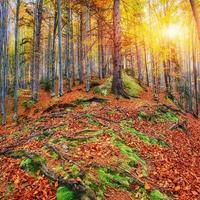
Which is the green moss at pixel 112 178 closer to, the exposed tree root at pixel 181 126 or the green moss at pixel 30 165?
the green moss at pixel 30 165

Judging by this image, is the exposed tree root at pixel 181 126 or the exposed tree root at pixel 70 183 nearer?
the exposed tree root at pixel 70 183

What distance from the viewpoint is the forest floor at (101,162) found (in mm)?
4895

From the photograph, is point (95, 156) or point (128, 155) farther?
point (128, 155)

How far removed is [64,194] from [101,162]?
142 cm

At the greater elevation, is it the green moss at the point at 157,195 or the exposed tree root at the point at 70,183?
the exposed tree root at the point at 70,183

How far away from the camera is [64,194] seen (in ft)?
14.9

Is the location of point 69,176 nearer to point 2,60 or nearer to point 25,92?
point 2,60

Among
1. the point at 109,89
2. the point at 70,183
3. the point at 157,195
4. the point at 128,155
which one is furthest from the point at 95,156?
the point at 109,89

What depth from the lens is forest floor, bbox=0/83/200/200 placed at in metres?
4.89

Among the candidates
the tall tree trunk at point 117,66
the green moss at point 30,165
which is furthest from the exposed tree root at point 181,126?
the green moss at point 30,165

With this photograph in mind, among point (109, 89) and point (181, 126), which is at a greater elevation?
point (109, 89)

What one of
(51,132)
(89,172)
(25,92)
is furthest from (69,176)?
(25,92)

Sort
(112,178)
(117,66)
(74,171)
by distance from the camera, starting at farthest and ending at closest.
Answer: (117,66) → (112,178) → (74,171)

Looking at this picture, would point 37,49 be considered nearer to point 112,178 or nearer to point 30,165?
point 30,165
